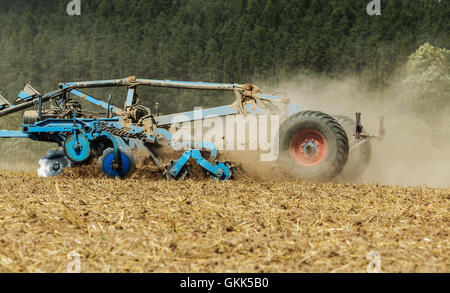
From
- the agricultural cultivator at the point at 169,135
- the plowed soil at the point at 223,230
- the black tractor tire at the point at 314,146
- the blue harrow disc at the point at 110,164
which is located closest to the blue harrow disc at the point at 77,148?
the agricultural cultivator at the point at 169,135

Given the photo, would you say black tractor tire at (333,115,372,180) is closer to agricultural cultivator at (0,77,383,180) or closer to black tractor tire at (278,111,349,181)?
agricultural cultivator at (0,77,383,180)

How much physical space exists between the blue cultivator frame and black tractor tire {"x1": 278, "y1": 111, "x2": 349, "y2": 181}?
1165 mm

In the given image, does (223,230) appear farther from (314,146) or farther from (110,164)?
(110,164)

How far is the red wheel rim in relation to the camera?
9.14 metres

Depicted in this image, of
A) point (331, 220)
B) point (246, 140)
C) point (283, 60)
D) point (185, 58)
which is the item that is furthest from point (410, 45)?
point (331, 220)

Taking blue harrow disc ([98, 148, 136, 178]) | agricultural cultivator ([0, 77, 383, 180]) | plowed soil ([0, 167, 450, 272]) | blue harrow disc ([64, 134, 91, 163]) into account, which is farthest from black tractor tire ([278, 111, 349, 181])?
blue harrow disc ([64, 134, 91, 163])

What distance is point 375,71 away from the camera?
52188 mm

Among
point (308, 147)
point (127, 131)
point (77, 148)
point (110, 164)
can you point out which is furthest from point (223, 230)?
point (77, 148)

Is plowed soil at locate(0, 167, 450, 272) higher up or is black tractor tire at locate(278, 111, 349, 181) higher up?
black tractor tire at locate(278, 111, 349, 181)

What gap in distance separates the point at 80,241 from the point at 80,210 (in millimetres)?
1543

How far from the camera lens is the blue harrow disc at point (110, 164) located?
388 inches

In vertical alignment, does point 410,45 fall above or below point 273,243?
above

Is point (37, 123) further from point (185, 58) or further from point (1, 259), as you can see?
point (185, 58)

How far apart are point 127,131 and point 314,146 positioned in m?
4.09
